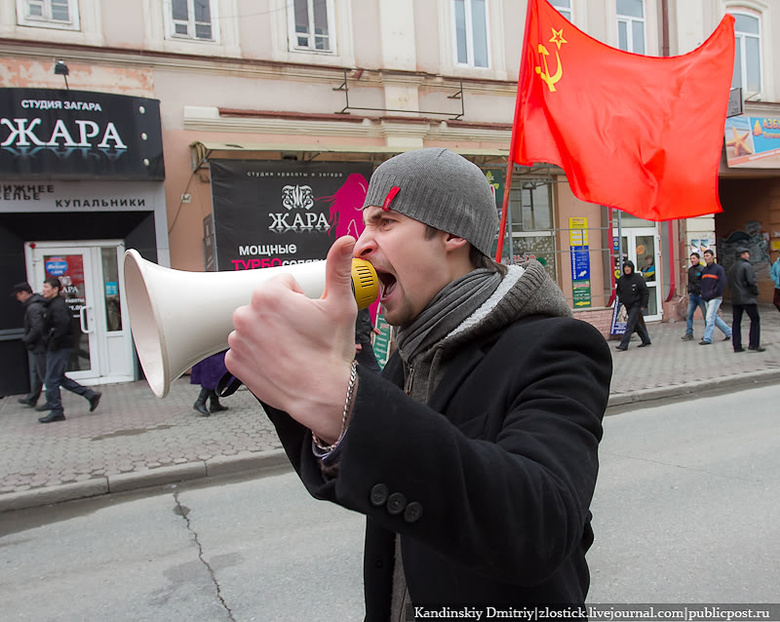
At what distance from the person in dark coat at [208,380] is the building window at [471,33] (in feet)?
28.7

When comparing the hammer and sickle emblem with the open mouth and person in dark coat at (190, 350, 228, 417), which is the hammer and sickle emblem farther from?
the open mouth

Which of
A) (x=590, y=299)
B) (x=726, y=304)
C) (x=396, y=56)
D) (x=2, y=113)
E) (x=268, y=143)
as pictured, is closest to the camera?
(x=2, y=113)

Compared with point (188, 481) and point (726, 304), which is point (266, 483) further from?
point (726, 304)

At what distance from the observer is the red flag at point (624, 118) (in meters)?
6.13

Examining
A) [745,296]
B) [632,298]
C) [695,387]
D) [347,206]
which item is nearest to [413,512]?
[695,387]

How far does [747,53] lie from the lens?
51.7ft

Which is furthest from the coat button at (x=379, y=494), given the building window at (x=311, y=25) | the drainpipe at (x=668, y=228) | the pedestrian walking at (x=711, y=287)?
the drainpipe at (x=668, y=228)

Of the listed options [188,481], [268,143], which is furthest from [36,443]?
[268,143]

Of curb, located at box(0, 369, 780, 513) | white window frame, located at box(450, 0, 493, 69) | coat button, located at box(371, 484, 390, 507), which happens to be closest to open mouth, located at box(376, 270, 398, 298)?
coat button, located at box(371, 484, 390, 507)

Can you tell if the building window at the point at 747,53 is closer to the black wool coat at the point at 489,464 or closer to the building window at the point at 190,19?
the building window at the point at 190,19

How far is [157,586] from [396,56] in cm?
1083

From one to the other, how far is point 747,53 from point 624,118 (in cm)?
1256

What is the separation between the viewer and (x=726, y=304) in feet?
65.4

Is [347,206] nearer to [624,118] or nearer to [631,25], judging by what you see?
[624,118]
